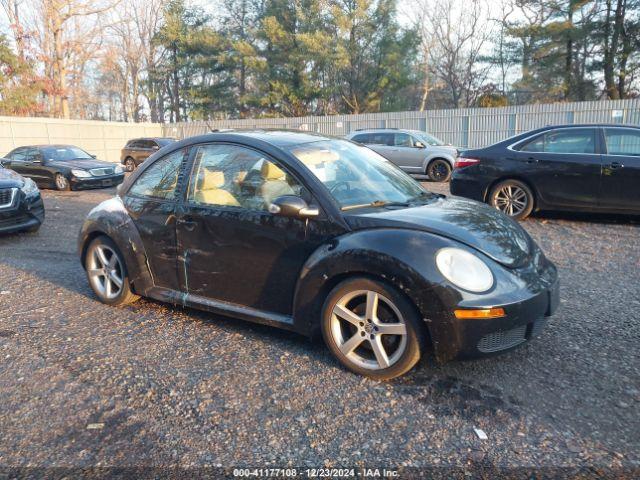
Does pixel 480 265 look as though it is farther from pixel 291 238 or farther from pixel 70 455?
pixel 70 455

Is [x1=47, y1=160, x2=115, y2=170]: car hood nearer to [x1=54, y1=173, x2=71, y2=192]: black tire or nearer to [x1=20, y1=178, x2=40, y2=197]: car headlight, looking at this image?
[x1=54, y1=173, x2=71, y2=192]: black tire

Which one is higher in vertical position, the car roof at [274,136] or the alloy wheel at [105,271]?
the car roof at [274,136]

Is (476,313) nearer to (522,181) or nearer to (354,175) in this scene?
(354,175)

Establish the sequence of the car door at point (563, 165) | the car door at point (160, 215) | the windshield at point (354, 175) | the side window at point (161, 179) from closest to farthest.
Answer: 1. the windshield at point (354, 175)
2. the car door at point (160, 215)
3. the side window at point (161, 179)
4. the car door at point (563, 165)

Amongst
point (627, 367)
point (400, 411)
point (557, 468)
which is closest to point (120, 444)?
point (400, 411)

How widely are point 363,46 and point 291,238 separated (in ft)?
117

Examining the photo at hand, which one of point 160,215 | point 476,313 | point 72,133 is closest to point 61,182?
point 160,215

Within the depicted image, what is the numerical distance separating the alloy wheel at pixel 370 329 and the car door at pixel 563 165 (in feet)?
19.0

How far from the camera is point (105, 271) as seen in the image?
189 inches

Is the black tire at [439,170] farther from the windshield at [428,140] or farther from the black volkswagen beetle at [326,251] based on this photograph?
the black volkswagen beetle at [326,251]

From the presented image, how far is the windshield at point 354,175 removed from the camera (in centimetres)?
370

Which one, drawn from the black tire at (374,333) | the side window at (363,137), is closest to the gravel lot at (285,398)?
the black tire at (374,333)

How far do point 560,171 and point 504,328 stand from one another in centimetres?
567

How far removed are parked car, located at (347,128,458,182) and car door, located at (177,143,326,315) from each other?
12.2 m
